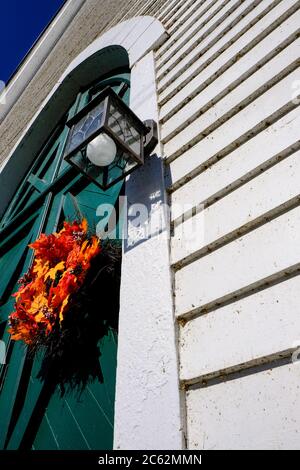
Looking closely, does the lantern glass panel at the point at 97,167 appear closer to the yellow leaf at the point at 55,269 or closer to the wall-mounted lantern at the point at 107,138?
the wall-mounted lantern at the point at 107,138

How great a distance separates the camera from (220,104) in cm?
171

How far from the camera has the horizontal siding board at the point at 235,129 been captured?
143cm

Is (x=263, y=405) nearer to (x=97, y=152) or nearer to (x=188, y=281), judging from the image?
(x=188, y=281)

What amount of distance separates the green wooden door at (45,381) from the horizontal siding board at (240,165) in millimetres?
786

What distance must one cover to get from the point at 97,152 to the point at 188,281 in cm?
79

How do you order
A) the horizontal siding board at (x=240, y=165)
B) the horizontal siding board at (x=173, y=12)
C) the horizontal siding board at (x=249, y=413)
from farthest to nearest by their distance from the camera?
1. the horizontal siding board at (x=173, y=12)
2. the horizontal siding board at (x=240, y=165)
3. the horizontal siding board at (x=249, y=413)

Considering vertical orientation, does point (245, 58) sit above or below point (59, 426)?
above

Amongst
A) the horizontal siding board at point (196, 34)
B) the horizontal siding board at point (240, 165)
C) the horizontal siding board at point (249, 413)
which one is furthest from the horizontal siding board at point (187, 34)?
the horizontal siding board at point (249, 413)

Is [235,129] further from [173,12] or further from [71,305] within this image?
[173,12]

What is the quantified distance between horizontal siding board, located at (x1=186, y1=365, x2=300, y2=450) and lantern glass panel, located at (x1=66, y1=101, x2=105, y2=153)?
1202mm

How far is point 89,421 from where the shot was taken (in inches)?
66.2

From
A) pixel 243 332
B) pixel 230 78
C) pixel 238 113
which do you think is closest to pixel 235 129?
pixel 238 113

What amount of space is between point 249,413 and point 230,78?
148 cm
